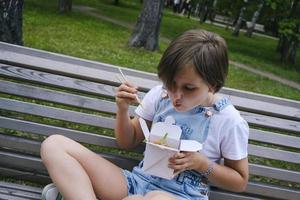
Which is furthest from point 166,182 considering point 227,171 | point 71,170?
point 71,170

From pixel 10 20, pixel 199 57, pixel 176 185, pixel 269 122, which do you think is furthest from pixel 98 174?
pixel 10 20

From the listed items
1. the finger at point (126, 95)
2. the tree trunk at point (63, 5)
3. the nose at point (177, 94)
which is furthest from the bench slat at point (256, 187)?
the tree trunk at point (63, 5)

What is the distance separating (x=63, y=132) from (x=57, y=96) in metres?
0.20

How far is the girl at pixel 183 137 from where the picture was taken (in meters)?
2.25

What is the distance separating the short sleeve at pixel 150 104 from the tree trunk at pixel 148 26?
9.75 meters

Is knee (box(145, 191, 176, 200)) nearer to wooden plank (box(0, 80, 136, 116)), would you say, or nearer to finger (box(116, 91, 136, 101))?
finger (box(116, 91, 136, 101))

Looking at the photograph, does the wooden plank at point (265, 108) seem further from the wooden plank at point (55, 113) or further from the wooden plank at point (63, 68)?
the wooden plank at point (55, 113)

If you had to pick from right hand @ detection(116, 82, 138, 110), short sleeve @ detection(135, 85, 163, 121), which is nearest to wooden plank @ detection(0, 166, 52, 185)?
short sleeve @ detection(135, 85, 163, 121)

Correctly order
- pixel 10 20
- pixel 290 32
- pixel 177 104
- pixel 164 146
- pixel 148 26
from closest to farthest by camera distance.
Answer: pixel 164 146 → pixel 177 104 → pixel 10 20 → pixel 148 26 → pixel 290 32

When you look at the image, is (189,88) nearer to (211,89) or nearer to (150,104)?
(211,89)

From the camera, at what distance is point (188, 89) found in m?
2.28

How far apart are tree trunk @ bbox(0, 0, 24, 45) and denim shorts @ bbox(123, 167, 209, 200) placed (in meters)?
2.81

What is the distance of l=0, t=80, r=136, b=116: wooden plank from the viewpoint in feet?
9.17

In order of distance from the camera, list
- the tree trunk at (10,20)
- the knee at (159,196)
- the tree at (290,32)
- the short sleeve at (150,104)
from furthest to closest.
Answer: the tree at (290,32) → the tree trunk at (10,20) → the short sleeve at (150,104) → the knee at (159,196)
